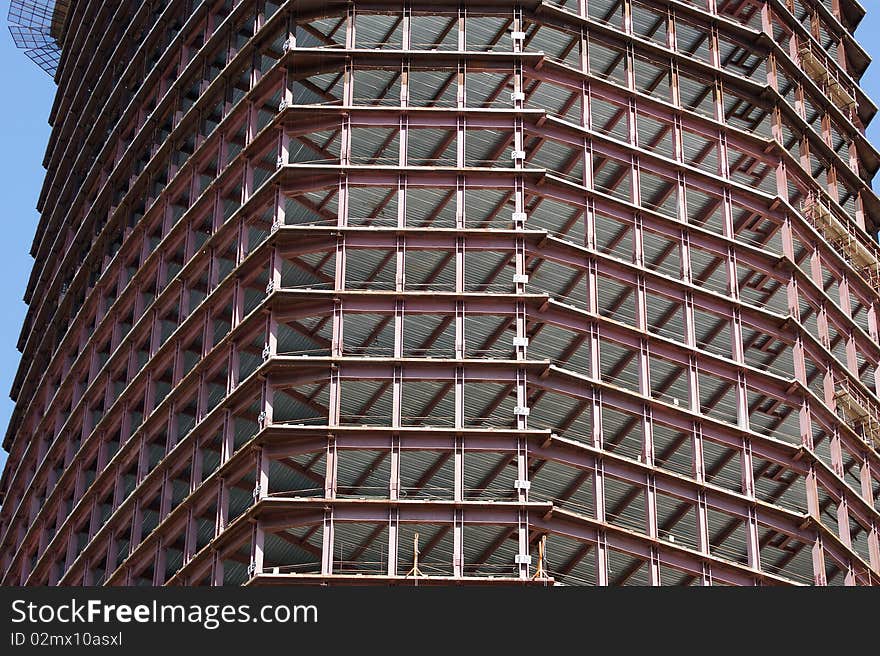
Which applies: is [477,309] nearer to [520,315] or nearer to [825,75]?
[520,315]

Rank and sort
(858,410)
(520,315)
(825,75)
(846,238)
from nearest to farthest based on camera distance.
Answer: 1. (520,315)
2. (858,410)
3. (846,238)
4. (825,75)

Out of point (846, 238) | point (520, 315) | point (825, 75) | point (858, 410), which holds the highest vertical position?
point (825, 75)

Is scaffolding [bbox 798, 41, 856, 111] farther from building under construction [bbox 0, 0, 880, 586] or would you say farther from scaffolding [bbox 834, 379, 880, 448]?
scaffolding [bbox 834, 379, 880, 448]

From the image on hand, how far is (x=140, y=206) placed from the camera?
113 meters

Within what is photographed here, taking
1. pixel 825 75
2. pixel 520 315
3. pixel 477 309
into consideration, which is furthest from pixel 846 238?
pixel 477 309

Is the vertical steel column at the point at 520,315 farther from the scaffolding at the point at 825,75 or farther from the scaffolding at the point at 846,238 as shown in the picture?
the scaffolding at the point at 825,75

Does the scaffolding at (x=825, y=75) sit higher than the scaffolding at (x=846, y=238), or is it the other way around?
the scaffolding at (x=825, y=75)

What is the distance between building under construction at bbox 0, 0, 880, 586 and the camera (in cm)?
9138

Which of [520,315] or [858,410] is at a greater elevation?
[520,315]

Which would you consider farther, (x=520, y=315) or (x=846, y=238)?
(x=846, y=238)

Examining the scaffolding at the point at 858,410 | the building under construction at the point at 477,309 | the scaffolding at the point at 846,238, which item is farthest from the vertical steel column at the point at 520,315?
the scaffolding at the point at 858,410

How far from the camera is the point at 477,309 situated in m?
93.6

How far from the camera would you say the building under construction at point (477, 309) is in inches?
3597

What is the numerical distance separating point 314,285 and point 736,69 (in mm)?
26818
